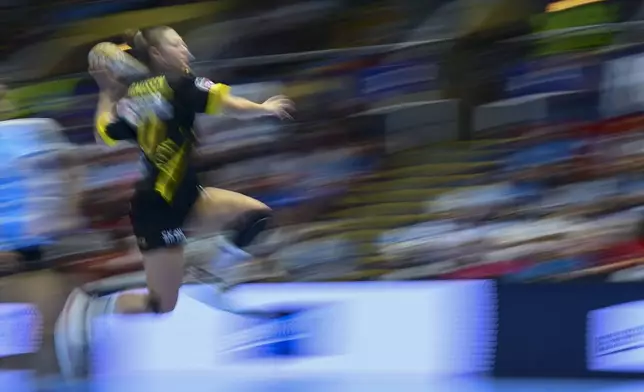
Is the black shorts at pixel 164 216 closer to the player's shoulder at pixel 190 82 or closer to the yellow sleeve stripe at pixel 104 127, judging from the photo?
the yellow sleeve stripe at pixel 104 127

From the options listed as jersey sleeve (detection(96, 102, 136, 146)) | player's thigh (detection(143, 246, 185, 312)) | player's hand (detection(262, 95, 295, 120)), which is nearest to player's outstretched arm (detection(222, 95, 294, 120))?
player's hand (detection(262, 95, 295, 120))

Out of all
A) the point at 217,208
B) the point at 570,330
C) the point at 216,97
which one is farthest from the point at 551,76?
the point at 217,208

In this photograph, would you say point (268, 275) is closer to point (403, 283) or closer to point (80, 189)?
point (403, 283)

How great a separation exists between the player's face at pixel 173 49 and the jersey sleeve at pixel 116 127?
28 cm

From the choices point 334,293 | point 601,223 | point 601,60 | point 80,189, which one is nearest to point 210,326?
point 334,293

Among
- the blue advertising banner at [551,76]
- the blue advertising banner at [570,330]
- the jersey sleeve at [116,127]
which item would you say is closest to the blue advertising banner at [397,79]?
the blue advertising banner at [551,76]

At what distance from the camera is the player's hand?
383 centimetres

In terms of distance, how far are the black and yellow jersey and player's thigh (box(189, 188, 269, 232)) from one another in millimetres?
110

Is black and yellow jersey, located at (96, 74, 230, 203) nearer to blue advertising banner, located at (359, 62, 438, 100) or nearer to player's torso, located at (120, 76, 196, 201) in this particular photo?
player's torso, located at (120, 76, 196, 201)

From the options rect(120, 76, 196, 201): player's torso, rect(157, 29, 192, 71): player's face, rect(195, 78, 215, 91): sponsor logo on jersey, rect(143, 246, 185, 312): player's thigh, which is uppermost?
rect(157, 29, 192, 71): player's face

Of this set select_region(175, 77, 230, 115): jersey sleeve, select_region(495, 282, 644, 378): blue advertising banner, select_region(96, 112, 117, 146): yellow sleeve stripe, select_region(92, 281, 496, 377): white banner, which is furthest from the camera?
select_region(96, 112, 117, 146): yellow sleeve stripe

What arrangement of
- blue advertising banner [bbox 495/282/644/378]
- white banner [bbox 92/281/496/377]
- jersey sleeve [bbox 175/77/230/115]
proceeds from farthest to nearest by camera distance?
jersey sleeve [bbox 175/77/230/115], white banner [bbox 92/281/496/377], blue advertising banner [bbox 495/282/644/378]

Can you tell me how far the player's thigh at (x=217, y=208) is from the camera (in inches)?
152

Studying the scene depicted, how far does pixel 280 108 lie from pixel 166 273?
84 centimetres
